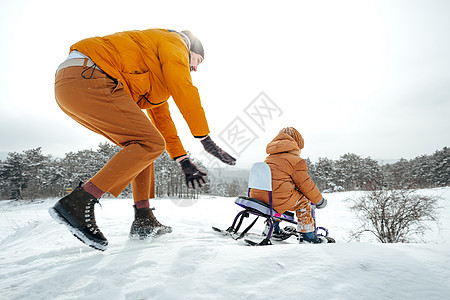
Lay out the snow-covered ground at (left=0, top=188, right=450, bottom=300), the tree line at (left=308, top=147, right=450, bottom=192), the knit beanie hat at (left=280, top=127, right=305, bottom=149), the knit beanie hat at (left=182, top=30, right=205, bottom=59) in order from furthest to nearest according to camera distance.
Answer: the tree line at (left=308, top=147, right=450, bottom=192), the knit beanie hat at (left=280, top=127, right=305, bottom=149), the knit beanie hat at (left=182, top=30, right=205, bottom=59), the snow-covered ground at (left=0, top=188, right=450, bottom=300)

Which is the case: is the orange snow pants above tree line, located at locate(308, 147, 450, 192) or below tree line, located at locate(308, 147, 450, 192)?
below

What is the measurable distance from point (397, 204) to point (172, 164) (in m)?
43.9

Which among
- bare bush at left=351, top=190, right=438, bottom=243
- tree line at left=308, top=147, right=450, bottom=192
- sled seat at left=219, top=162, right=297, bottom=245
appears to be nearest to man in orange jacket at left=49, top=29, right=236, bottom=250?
sled seat at left=219, top=162, right=297, bottom=245

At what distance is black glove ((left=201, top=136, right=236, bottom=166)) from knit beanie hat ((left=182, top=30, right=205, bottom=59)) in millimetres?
893

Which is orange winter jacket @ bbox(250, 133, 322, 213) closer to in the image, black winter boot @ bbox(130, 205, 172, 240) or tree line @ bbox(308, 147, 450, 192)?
black winter boot @ bbox(130, 205, 172, 240)

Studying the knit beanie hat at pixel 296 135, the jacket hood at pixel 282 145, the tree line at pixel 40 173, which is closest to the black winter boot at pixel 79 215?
the jacket hood at pixel 282 145

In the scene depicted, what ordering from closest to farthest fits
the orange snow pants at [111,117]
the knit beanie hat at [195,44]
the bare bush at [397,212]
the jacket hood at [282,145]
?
the orange snow pants at [111,117]
the knit beanie hat at [195,44]
the jacket hood at [282,145]
the bare bush at [397,212]

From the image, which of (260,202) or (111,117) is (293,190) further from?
(111,117)

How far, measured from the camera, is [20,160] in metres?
43.6

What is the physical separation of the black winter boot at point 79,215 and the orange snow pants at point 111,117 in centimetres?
12

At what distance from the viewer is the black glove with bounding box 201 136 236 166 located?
1658 millimetres

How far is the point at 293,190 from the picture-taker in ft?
8.92

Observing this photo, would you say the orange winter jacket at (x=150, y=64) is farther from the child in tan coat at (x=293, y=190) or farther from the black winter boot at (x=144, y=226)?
the child in tan coat at (x=293, y=190)

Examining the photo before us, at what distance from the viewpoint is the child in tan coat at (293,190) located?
8.67 feet
